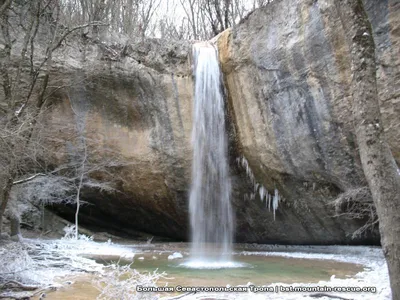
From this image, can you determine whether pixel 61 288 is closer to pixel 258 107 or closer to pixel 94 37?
pixel 258 107

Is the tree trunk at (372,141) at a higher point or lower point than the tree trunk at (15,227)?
higher

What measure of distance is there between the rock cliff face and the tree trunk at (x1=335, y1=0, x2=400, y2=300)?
4084 millimetres

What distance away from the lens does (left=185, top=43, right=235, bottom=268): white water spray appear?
475 inches

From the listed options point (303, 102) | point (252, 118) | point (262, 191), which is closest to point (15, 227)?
point (262, 191)

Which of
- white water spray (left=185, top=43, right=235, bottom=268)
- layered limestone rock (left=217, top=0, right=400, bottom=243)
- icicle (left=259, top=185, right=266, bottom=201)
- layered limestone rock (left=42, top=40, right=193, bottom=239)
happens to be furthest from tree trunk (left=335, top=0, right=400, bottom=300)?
layered limestone rock (left=42, top=40, right=193, bottom=239)

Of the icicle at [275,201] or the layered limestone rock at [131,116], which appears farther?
the layered limestone rock at [131,116]

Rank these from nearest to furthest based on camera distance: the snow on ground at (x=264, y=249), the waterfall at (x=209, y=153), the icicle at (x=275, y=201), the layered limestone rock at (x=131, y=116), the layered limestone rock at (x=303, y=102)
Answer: the snow on ground at (x=264, y=249), the layered limestone rock at (x=303, y=102), the icicle at (x=275, y=201), the waterfall at (x=209, y=153), the layered limestone rock at (x=131, y=116)

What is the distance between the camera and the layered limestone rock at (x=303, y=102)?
796 cm

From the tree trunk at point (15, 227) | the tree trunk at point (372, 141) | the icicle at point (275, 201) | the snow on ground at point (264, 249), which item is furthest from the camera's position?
the icicle at point (275, 201)

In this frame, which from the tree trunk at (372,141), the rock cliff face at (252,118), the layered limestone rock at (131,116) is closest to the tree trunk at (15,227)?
the layered limestone rock at (131,116)

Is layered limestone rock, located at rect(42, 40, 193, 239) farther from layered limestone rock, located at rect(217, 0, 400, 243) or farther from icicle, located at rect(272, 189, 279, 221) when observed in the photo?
icicle, located at rect(272, 189, 279, 221)

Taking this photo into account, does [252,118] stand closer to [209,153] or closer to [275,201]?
[209,153]

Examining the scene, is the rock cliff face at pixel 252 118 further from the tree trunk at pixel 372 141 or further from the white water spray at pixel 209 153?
the tree trunk at pixel 372 141

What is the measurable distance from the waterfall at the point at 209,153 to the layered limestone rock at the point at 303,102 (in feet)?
1.67
